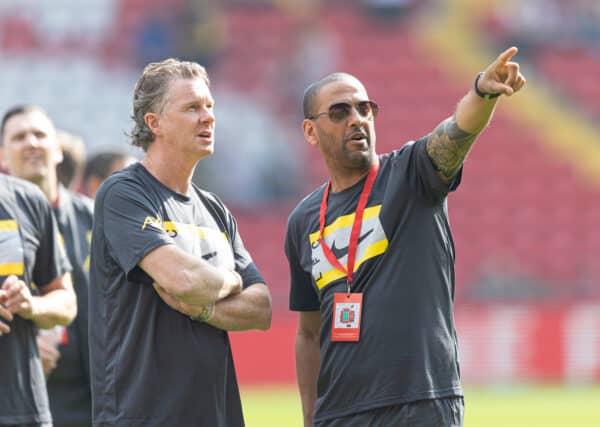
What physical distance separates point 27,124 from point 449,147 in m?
2.83

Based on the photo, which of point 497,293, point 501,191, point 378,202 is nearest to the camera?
point 378,202

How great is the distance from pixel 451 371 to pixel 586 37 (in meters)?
18.7

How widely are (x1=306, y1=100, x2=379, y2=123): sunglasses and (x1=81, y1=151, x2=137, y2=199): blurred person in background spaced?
243 centimetres

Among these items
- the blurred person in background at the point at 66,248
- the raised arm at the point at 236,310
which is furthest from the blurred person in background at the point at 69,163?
the raised arm at the point at 236,310

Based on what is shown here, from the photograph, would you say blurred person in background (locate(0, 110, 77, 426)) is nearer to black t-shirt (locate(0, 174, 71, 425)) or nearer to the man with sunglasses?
black t-shirt (locate(0, 174, 71, 425))

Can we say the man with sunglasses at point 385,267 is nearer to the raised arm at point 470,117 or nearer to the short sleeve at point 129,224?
→ the raised arm at point 470,117

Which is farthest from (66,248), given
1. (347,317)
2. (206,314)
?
(347,317)

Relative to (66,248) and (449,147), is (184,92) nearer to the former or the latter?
(449,147)

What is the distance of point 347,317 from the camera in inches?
186

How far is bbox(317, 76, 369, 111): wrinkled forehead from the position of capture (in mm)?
5013

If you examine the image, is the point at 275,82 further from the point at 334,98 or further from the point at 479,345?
the point at 334,98

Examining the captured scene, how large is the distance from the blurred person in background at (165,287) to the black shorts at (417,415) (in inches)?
22.1

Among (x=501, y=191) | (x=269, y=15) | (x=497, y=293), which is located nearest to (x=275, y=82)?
(x=269, y=15)

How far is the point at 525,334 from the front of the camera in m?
16.7
